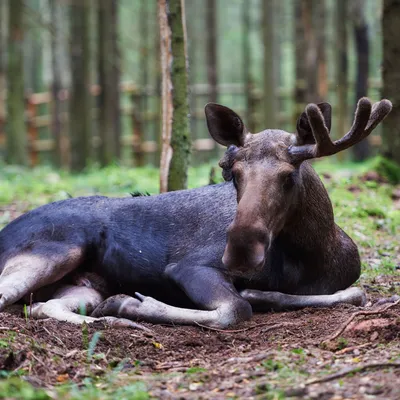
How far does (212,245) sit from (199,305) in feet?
2.01

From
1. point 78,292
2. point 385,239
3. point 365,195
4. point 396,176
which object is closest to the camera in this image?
point 78,292

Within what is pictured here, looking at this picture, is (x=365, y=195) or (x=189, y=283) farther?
(x=365, y=195)

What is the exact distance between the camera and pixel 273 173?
5.75 meters

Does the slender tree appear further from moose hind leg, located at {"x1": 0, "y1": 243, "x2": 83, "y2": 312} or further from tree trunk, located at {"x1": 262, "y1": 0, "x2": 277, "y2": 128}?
moose hind leg, located at {"x1": 0, "y1": 243, "x2": 83, "y2": 312}

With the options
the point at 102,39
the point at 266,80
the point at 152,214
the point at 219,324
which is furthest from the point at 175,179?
the point at 102,39

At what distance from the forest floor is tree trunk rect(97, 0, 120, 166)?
1495 centimetres

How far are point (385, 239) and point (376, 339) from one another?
4275 mm

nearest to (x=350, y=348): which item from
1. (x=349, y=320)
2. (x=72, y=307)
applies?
(x=349, y=320)

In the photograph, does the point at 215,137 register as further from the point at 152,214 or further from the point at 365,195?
the point at 365,195

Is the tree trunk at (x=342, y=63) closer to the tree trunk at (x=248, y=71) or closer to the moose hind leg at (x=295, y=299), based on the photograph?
the tree trunk at (x=248, y=71)

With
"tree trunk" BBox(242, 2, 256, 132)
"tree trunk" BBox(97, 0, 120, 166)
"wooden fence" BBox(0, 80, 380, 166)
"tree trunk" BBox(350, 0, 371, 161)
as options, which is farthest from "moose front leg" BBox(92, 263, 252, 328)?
"tree trunk" BBox(242, 2, 256, 132)

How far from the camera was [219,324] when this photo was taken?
5.88m

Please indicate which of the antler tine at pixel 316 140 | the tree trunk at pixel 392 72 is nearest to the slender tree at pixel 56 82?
the tree trunk at pixel 392 72

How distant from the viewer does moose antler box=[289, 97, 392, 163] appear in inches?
222
